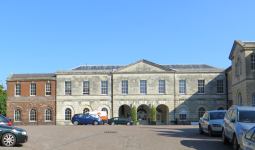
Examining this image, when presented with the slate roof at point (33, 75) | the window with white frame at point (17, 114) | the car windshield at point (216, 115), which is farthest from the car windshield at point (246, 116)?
the window with white frame at point (17, 114)

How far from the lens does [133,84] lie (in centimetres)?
4856

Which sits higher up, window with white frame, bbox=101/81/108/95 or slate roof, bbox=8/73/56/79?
slate roof, bbox=8/73/56/79

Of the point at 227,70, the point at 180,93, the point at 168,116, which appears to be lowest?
the point at 168,116

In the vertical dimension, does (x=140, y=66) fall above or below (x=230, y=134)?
above

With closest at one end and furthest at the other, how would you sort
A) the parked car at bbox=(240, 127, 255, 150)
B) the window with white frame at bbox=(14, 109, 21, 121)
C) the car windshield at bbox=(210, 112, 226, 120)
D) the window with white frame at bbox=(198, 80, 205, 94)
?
the parked car at bbox=(240, 127, 255, 150)
the car windshield at bbox=(210, 112, 226, 120)
the window with white frame at bbox=(198, 80, 205, 94)
the window with white frame at bbox=(14, 109, 21, 121)

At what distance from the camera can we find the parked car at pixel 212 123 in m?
19.3

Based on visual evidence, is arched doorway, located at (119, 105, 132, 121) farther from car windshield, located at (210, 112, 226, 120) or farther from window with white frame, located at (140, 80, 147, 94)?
car windshield, located at (210, 112, 226, 120)

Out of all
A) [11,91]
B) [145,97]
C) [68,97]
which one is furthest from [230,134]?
[11,91]

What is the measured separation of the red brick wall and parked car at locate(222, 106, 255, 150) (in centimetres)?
3757

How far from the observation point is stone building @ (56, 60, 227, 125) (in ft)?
158

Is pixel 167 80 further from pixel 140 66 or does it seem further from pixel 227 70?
pixel 227 70

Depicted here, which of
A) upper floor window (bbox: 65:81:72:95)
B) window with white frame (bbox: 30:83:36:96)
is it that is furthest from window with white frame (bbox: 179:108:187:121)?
window with white frame (bbox: 30:83:36:96)

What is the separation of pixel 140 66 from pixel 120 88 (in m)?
4.26

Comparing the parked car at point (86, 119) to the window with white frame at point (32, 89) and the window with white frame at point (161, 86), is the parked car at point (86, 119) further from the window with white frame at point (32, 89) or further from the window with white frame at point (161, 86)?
the window with white frame at point (32, 89)
